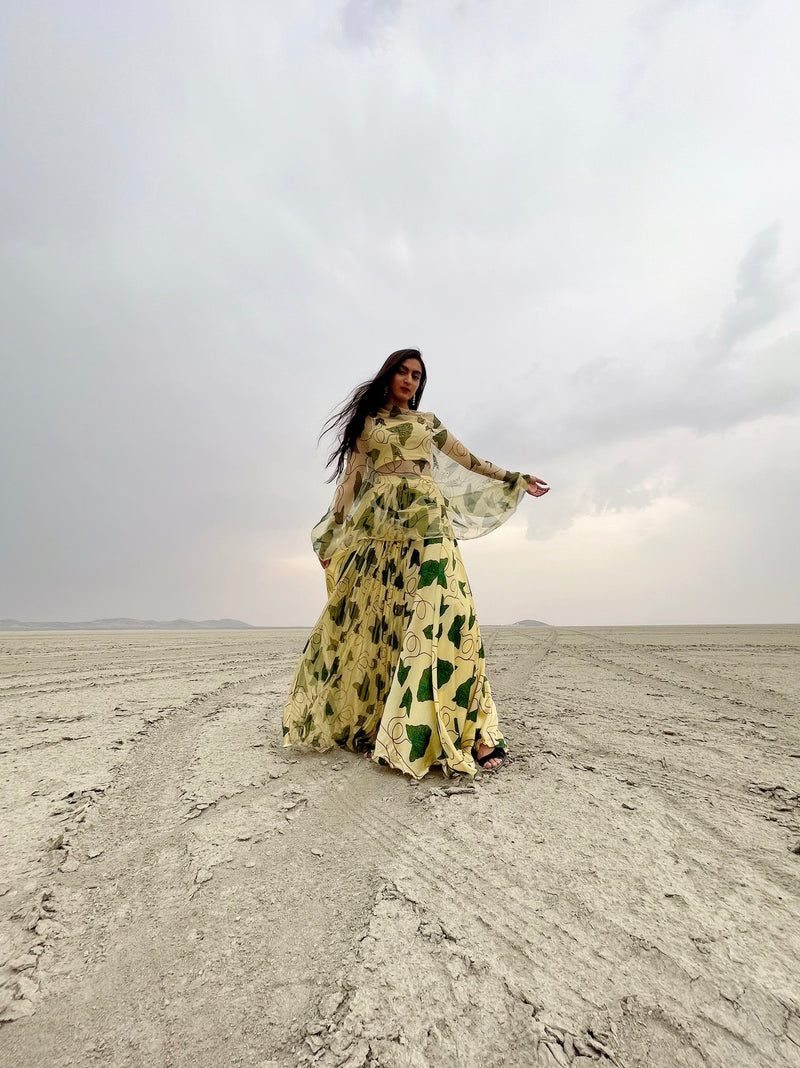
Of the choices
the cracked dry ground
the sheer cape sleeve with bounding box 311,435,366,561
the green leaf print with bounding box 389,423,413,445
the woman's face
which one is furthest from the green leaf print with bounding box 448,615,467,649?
the woman's face

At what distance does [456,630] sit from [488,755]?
57 cm

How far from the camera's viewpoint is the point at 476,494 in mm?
3180

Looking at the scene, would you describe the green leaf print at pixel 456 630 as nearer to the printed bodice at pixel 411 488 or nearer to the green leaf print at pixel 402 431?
the printed bodice at pixel 411 488

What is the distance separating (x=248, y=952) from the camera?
1.06 metres

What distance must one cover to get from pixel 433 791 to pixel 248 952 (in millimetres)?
934

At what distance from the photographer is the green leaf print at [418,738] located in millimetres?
2080

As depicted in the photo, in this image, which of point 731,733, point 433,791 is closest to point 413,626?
point 433,791

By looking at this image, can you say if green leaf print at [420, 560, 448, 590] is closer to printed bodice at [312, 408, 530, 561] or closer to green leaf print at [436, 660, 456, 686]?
printed bodice at [312, 408, 530, 561]

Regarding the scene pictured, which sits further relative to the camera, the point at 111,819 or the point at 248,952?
the point at 111,819

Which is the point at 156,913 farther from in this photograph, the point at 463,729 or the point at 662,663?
the point at 662,663

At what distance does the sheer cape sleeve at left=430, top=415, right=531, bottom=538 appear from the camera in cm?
315

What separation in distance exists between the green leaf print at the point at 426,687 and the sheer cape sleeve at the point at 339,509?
3.28ft

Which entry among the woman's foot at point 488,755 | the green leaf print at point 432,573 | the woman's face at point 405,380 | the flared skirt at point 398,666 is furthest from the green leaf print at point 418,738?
the woman's face at point 405,380

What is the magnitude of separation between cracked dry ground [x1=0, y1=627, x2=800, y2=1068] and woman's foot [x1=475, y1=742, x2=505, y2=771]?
0.37 feet
